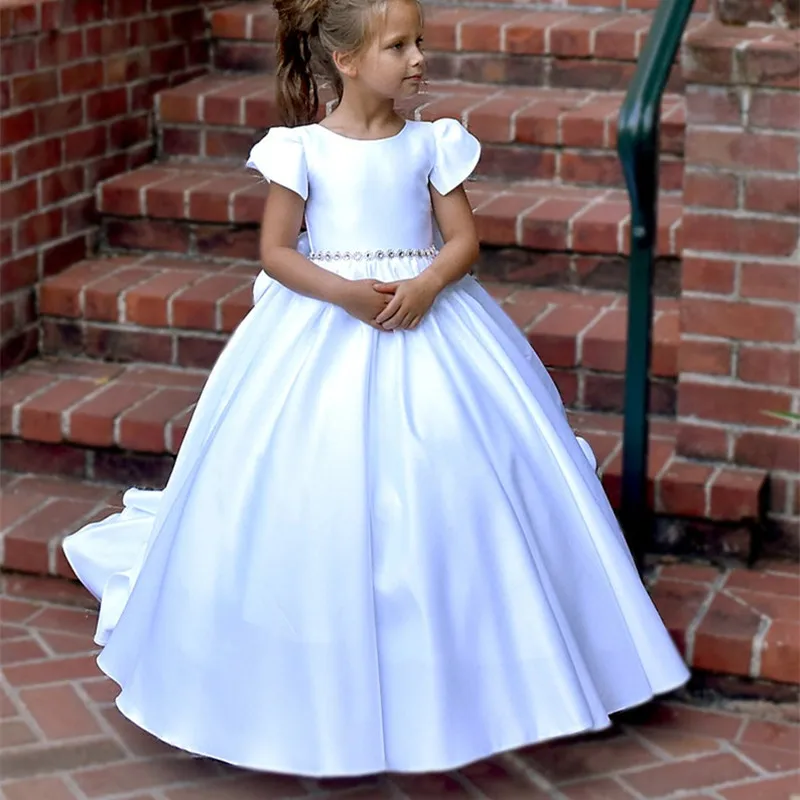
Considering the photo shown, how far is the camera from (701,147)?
3.17 m

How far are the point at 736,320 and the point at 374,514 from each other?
40.7 inches

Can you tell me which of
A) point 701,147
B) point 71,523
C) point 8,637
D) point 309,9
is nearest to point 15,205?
point 71,523

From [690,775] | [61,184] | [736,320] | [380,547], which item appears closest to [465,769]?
[690,775]

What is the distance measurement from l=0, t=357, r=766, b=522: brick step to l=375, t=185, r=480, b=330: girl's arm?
0.76 metres

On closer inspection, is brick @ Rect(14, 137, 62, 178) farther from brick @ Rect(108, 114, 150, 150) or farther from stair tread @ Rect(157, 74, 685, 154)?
stair tread @ Rect(157, 74, 685, 154)

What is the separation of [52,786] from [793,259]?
1755 millimetres

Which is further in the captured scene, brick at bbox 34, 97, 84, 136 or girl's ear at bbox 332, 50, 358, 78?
brick at bbox 34, 97, 84, 136

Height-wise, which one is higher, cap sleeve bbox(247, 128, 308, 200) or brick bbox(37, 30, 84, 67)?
brick bbox(37, 30, 84, 67)

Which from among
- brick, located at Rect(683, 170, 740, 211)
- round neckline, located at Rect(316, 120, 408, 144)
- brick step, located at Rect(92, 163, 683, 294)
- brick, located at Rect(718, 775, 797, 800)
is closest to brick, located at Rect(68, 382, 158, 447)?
brick step, located at Rect(92, 163, 683, 294)

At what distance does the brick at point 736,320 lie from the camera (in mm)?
3225

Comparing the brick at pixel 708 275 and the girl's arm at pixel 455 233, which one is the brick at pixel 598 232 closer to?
the brick at pixel 708 275

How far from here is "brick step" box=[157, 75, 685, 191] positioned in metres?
4.07

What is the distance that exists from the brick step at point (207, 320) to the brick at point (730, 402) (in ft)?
0.64

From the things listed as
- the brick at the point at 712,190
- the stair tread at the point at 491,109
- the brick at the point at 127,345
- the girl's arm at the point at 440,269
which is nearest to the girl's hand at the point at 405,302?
the girl's arm at the point at 440,269
